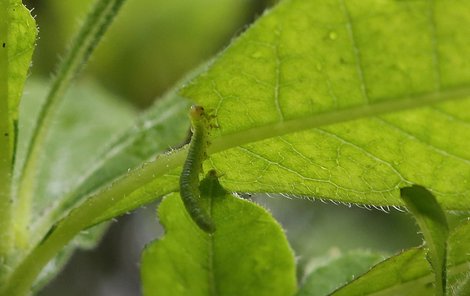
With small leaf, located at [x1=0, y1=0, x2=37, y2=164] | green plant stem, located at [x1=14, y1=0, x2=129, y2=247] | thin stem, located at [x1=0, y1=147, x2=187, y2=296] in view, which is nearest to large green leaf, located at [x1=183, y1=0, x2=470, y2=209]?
thin stem, located at [x1=0, y1=147, x2=187, y2=296]

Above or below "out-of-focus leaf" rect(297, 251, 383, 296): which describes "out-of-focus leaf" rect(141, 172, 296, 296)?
above

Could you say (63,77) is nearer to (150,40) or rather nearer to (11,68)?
(11,68)

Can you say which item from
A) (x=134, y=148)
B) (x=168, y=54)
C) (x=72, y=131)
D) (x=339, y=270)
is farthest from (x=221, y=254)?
(x=168, y=54)

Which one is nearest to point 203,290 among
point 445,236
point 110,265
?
point 445,236

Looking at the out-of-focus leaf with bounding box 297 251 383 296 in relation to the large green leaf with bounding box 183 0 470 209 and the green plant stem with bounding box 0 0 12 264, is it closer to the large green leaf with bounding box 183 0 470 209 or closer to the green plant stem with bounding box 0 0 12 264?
the large green leaf with bounding box 183 0 470 209

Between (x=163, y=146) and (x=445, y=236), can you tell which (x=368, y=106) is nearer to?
(x=445, y=236)

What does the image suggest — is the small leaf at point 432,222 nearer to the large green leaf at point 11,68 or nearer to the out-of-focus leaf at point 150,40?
the large green leaf at point 11,68
